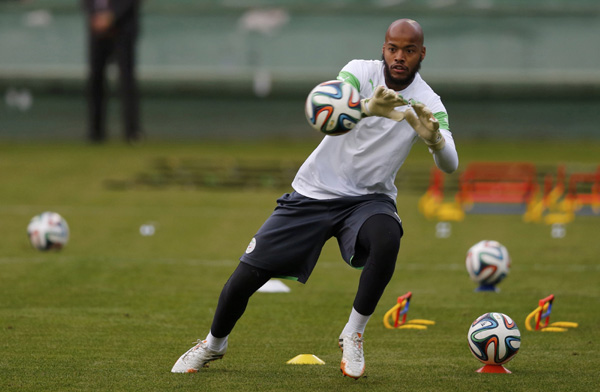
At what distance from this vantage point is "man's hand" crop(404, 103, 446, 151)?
626 cm

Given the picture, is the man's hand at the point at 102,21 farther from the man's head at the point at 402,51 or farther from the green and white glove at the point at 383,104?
the green and white glove at the point at 383,104

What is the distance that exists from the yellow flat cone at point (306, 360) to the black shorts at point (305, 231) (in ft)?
2.54

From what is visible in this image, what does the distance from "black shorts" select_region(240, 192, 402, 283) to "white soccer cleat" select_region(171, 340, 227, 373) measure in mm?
659

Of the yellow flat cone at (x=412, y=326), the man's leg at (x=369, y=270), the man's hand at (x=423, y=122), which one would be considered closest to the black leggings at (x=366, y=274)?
the man's leg at (x=369, y=270)

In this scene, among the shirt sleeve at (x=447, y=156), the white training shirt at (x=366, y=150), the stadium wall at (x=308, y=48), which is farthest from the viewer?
the stadium wall at (x=308, y=48)

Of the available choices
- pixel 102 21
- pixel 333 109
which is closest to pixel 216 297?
pixel 333 109

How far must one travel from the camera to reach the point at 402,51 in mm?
6648

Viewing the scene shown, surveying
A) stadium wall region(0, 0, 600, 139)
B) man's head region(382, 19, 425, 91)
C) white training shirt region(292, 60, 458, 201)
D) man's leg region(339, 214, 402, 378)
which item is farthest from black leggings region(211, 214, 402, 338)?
stadium wall region(0, 0, 600, 139)

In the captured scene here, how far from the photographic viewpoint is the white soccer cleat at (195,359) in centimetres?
681

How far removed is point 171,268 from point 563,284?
4564 millimetres

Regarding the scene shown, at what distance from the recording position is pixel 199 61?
27344mm

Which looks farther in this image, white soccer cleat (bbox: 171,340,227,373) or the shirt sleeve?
white soccer cleat (bbox: 171,340,227,373)

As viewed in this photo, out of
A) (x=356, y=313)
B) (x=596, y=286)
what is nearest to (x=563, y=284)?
(x=596, y=286)

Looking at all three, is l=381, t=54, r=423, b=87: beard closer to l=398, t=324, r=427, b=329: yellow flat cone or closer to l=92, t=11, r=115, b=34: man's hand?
l=398, t=324, r=427, b=329: yellow flat cone
